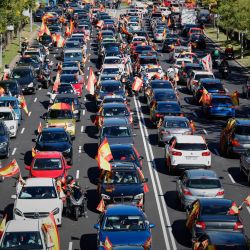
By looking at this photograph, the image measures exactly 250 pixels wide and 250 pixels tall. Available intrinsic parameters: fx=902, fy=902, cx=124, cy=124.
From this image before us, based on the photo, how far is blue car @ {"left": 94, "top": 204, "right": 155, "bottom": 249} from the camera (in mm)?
24672

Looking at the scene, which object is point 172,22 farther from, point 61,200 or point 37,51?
point 61,200

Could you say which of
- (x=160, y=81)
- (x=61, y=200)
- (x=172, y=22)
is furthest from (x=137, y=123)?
(x=172, y=22)

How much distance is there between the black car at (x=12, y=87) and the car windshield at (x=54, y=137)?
13.2 meters

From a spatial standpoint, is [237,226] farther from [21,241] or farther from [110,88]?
[110,88]

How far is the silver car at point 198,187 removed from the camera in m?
30.2

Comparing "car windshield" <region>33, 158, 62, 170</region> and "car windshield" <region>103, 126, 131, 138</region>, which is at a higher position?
"car windshield" <region>33, 158, 62, 170</region>

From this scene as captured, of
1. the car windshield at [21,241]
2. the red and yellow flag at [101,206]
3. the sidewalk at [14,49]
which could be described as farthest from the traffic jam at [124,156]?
the sidewalk at [14,49]

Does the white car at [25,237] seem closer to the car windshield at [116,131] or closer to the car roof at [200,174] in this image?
the car roof at [200,174]

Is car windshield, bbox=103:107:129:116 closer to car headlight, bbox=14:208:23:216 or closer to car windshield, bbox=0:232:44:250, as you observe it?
car headlight, bbox=14:208:23:216

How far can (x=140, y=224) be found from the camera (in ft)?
83.6

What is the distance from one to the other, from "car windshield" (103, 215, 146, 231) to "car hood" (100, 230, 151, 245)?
260 mm

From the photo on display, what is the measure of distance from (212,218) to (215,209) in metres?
0.52

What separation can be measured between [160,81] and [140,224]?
29074 mm

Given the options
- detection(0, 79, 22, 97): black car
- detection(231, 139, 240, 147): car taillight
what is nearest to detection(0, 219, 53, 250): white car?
detection(231, 139, 240, 147): car taillight
